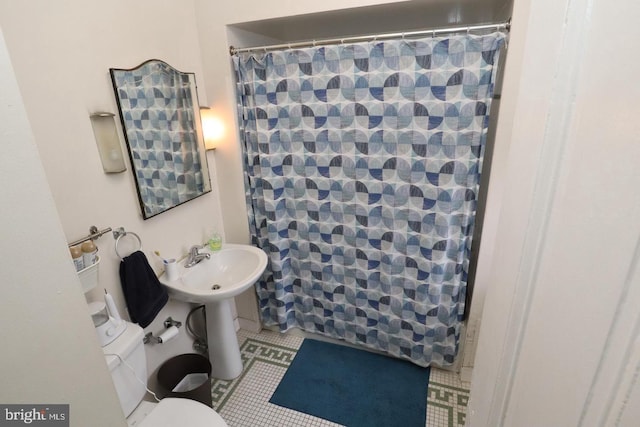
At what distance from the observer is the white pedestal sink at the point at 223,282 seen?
186 cm

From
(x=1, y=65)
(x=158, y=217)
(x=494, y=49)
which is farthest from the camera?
(x=158, y=217)

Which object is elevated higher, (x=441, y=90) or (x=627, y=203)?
(x=441, y=90)

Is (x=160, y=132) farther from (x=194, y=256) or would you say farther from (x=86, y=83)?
(x=194, y=256)

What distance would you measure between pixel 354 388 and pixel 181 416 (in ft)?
3.42

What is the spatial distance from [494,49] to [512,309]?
1.30 meters

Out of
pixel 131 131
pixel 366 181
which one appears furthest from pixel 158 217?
pixel 366 181

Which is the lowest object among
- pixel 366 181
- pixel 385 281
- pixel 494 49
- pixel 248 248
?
pixel 385 281

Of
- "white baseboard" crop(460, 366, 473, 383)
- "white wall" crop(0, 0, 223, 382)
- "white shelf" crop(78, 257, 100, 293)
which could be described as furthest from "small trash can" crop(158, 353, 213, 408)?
"white baseboard" crop(460, 366, 473, 383)

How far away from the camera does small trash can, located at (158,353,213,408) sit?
5.67 ft

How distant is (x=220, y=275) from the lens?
2000 millimetres

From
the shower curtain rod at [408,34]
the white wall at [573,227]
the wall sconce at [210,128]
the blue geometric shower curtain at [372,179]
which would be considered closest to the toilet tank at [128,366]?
the blue geometric shower curtain at [372,179]

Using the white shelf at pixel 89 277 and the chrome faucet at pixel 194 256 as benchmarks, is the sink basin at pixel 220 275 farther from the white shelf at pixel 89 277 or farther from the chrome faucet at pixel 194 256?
the white shelf at pixel 89 277

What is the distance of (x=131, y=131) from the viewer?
1.48 metres

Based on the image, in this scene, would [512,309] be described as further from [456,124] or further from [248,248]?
[248,248]
